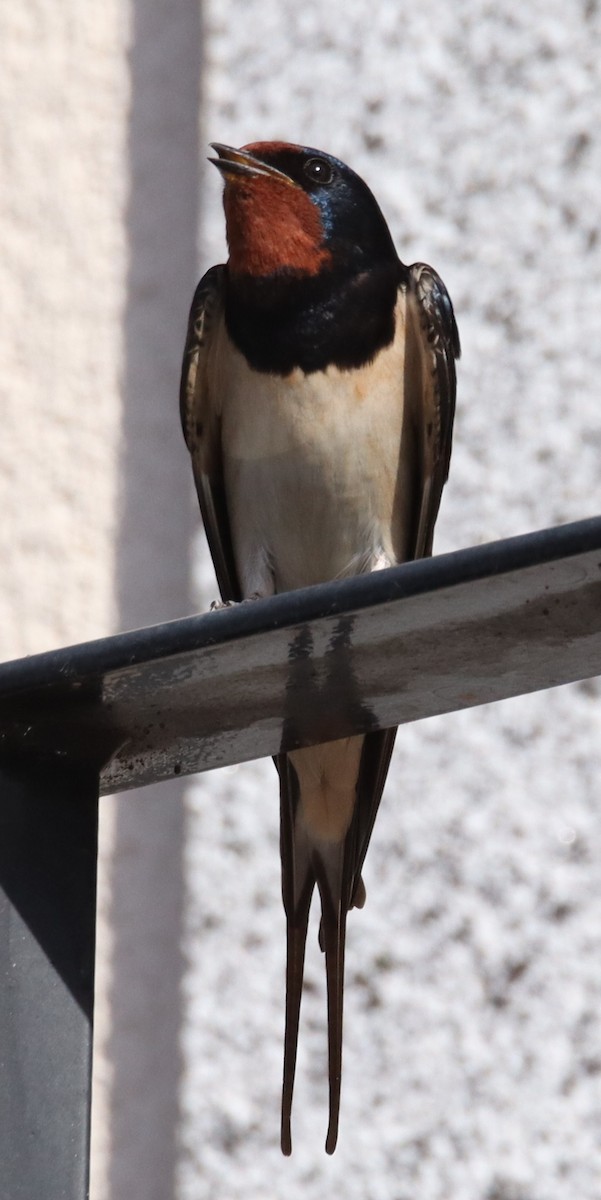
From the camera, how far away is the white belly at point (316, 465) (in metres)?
1.46

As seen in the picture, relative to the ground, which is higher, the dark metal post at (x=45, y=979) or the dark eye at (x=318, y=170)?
the dark eye at (x=318, y=170)

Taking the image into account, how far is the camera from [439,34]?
1.93 metres

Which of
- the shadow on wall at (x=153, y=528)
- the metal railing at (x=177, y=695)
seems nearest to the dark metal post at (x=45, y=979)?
the metal railing at (x=177, y=695)

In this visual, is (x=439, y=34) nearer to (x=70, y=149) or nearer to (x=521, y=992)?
(x=70, y=149)

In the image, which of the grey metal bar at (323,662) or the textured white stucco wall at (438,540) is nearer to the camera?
the grey metal bar at (323,662)

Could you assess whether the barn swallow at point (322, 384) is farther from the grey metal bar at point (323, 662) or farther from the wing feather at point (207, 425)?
the grey metal bar at point (323, 662)

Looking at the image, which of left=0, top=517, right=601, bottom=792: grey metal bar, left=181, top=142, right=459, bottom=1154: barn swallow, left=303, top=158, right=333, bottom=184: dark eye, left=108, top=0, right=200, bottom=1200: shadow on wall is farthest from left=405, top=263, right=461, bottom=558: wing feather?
left=0, top=517, right=601, bottom=792: grey metal bar

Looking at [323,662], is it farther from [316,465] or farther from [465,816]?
[465,816]

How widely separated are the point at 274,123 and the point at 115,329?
30cm

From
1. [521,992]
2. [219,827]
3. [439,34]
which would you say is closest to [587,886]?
[521,992]

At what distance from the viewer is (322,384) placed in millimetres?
1458

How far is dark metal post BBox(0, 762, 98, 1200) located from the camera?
71 cm

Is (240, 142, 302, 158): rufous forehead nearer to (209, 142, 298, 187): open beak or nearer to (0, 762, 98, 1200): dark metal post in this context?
(209, 142, 298, 187): open beak

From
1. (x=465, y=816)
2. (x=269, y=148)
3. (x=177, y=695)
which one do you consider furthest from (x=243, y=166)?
(x=177, y=695)
